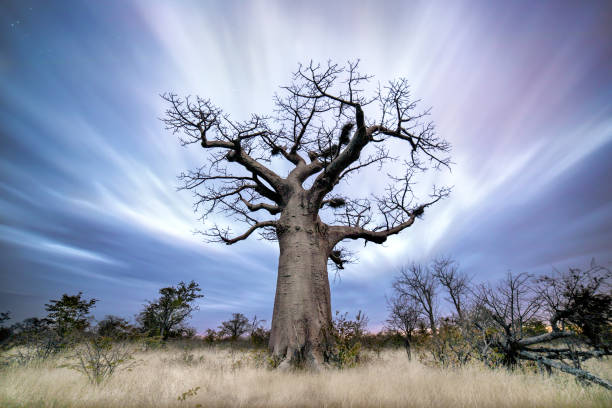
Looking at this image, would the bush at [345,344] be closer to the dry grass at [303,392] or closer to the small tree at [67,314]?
the dry grass at [303,392]

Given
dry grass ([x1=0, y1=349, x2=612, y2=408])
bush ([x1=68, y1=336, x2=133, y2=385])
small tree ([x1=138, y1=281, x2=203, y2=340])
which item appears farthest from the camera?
small tree ([x1=138, y1=281, x2=203, y2=340])

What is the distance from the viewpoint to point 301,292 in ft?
16.9

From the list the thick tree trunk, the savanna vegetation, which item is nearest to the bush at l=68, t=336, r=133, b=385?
the savanna vegetation

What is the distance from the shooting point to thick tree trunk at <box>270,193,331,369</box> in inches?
186

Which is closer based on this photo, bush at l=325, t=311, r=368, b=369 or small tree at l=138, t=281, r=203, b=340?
bush at l=325, t=311, r=368, b=369

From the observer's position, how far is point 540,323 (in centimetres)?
475

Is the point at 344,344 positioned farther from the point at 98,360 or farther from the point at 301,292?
the point at 98,360

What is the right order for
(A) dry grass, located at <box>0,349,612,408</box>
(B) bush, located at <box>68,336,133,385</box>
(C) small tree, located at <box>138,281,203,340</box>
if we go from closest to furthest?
(A) dry grass, located at <box>0,349,612,408</box> < (B) bush, located at <box>68,336,133,385</box> < (C) small tree, located at <box>138,281,203,340</box>

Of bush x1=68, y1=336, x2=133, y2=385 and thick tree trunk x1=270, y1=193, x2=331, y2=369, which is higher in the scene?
thick tree trunk x1=270, y1=193, x2=331, y2=369

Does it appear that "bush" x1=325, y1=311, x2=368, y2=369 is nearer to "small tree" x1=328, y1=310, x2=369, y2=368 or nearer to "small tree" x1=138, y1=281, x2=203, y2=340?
"small tree" x1=328, y1=310, x2=369, y2=368

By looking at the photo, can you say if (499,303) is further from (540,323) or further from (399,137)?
(399,137)

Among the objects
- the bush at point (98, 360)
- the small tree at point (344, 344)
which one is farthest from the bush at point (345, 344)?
the bush at point (98, 360)

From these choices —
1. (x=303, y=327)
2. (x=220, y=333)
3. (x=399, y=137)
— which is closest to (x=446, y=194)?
(x=399, y=137)

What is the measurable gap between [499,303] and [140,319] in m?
14.1
